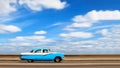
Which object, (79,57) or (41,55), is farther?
(79,57)

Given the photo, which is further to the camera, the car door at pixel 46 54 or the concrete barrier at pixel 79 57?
the concrete barrier at pixel 79 57

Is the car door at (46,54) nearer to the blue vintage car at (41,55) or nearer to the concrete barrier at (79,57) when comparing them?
the blue vintage car at (41,55)

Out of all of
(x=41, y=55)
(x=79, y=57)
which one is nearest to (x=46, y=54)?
(x=41, y=55)

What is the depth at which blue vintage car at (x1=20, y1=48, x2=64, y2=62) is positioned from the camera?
36.6m

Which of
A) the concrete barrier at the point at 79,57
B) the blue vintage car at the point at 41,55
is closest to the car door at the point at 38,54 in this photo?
the blue vintage car at the point at 41,55

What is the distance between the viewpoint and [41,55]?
121ft

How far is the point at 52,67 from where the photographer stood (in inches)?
1047

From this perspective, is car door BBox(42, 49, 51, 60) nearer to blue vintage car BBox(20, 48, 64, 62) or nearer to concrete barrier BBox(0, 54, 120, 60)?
blue vintage car BBox(20, 48, 64, 62)

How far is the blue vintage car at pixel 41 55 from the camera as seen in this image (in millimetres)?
36562

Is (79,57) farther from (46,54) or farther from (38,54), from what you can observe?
(38,54)

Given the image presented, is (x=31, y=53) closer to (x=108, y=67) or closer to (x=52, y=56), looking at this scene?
(x=52, y=56)

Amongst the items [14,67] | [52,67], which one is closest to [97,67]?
[52,67]

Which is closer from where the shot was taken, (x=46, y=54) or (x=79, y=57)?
(x=46, y=54)

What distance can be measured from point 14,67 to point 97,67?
19.4ft
